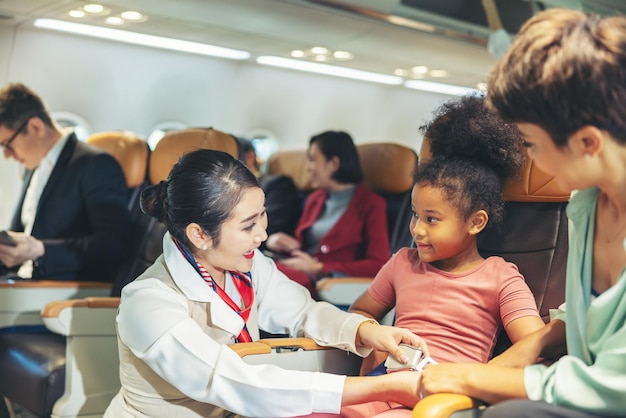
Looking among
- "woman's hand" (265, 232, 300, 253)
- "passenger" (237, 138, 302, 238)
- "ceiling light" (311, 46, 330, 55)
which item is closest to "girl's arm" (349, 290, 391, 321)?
"woman's hand" (265, 232, 300, 253)

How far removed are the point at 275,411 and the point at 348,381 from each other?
7.3 inches

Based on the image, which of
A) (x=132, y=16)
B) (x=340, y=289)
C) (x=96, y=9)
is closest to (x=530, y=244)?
(x=340, y=289)

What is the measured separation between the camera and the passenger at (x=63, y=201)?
3418 millimetres

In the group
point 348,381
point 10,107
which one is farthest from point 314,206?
point 348,381

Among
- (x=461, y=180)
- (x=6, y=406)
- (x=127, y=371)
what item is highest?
(x=461, y=180)

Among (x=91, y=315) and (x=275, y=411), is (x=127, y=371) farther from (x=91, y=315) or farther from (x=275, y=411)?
(x=91, y=315)

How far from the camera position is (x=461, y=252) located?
7.06 feet

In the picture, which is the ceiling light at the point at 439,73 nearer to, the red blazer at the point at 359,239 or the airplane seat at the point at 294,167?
the airplane seat at the point at 294,167

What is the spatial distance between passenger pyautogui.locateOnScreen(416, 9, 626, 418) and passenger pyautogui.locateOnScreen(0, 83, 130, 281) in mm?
2226

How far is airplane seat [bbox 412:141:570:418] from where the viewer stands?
2148 mm

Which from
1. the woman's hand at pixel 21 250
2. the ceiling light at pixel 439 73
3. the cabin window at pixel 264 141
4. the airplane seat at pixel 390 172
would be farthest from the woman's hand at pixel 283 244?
the cabin window at pixel 264 141

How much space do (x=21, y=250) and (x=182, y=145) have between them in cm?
81

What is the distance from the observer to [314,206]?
439 cm

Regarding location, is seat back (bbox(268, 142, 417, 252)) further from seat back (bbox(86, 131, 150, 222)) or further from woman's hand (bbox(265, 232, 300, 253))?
seat back (bbox(86, 131, 150, 222))
